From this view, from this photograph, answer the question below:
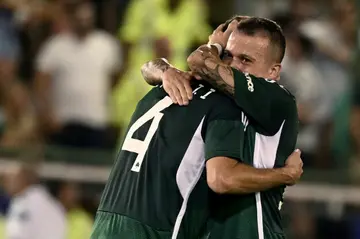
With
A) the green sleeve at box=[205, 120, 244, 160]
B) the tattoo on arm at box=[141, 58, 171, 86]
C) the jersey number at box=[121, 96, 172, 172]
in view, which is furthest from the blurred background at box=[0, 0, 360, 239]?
the green sleeve at box=[205, 120, 244, 160]

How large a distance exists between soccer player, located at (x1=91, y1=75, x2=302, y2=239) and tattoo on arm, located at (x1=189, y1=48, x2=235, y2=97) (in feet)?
0.26

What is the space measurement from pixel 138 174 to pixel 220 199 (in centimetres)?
44

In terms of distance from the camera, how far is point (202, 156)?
4969 millimetres

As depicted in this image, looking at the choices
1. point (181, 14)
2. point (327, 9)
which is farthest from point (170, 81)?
point (327, 9)

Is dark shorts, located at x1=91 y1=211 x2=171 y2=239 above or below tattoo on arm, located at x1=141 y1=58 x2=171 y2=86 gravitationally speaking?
below

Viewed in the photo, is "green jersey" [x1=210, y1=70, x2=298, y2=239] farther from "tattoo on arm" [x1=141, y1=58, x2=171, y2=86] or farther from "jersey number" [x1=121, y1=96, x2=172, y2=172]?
"tattoo on arm" [x1=141, y1=58, x2=171, y2=86]

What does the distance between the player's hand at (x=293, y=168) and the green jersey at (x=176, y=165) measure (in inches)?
12.8

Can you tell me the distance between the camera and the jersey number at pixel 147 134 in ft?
16.4

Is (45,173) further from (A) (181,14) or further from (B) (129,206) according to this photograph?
(B) (129,206)

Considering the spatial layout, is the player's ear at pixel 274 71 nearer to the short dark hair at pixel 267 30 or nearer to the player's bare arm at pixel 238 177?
the short dark hair at pixel 267 30

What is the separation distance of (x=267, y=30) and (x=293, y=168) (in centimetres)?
70

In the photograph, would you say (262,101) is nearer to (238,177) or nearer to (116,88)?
(238,177)

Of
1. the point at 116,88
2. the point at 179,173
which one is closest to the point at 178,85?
the point at 179,173

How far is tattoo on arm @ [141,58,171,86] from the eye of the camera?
537cm
